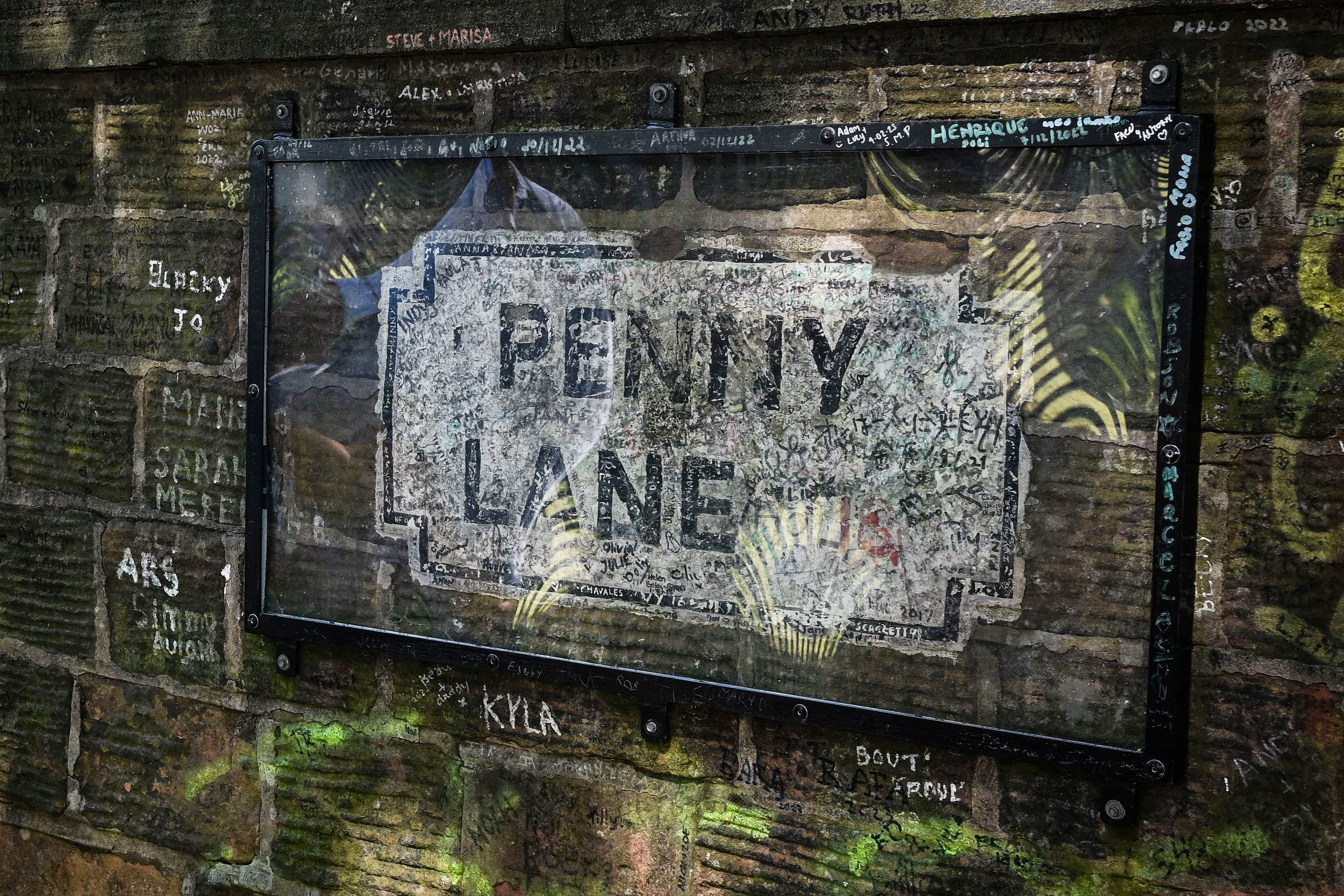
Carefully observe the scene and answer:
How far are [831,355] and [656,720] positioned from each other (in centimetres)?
76

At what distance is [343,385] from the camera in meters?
2.48

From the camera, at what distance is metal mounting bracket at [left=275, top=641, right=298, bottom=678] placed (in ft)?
8.58

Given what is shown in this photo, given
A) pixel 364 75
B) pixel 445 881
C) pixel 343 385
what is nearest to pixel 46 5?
pixel 364 75

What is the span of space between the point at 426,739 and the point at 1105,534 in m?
1.42

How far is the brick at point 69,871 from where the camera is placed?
2.84 metres

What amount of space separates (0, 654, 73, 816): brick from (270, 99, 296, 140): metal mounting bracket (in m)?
1.42

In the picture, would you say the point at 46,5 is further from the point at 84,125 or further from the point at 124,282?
the point at 124,282

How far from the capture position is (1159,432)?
6.15ft

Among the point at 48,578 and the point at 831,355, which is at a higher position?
the point at 831,355

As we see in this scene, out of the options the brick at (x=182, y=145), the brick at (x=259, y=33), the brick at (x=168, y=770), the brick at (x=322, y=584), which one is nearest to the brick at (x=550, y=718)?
the brick at (x=322, y=584)

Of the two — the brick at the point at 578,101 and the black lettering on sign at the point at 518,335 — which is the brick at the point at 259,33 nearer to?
the brick at the point at 578,101

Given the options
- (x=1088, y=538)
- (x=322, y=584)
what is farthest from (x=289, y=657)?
(x=1088, y=538)

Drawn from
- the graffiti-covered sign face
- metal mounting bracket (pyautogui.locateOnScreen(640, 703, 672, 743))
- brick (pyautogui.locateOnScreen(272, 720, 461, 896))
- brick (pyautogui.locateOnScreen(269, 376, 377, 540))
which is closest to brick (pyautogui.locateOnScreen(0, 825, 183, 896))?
brick (pyautogui.locateOnScreen(272, 720, 461, 896))

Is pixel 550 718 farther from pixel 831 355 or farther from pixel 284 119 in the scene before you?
pixel 284 119
